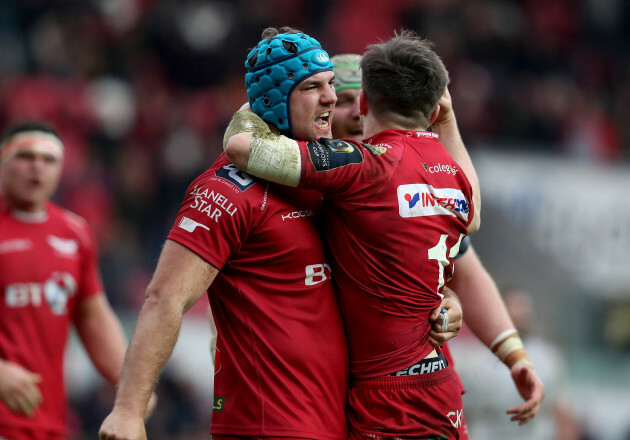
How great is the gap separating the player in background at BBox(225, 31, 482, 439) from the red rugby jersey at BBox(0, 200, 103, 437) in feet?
9.81

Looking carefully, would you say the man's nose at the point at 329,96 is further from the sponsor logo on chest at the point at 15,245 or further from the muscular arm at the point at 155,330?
the sponsor logo on chest at the point at 15,245

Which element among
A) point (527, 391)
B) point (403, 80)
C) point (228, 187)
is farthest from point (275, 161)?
point (527, 391)

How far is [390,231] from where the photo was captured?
3.81m

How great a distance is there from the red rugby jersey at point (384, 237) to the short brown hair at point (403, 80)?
150mm

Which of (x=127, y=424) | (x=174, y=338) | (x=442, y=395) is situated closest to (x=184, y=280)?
(x=174, y=338)

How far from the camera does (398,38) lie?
4.11m

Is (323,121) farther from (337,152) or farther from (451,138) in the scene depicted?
(451,138)

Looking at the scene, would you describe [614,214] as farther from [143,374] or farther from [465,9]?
[143,374]

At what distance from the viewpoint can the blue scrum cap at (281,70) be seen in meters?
3.96

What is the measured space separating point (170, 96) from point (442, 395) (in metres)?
10.2

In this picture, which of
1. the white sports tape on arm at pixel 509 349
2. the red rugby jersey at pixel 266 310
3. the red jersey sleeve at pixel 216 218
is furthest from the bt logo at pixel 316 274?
the white sports tape on arm at pixel 509 349

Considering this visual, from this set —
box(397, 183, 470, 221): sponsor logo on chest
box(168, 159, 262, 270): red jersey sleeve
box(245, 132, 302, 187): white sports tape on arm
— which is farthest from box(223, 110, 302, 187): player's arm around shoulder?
box(397, 183, 470, 221): sponsor logo on chest

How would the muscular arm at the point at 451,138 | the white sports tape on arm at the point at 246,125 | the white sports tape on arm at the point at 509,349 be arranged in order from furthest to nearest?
the white sports tape on arm at the point at 509,349
the muscular arm at the point at 451,138
the white sports tape on arm at the point at 246,125

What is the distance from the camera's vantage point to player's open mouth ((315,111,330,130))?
4.05m
